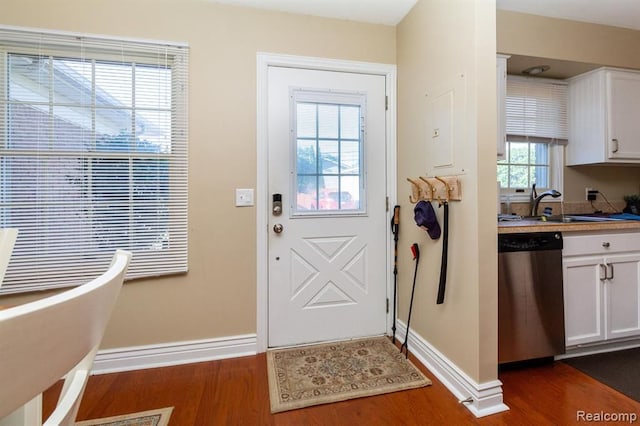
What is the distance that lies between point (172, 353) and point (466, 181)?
7.01 feet

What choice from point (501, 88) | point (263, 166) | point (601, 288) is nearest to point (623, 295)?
point (601, 288)

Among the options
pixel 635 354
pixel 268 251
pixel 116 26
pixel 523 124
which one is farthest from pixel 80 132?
pixel 635 354

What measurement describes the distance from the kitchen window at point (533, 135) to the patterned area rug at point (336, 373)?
173 centimetres

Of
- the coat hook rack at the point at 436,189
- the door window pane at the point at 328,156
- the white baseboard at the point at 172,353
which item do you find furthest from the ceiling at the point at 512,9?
the white baseboard at the point at 172,353

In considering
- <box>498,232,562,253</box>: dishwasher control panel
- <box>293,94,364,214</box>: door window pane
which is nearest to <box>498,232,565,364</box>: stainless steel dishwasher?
<box>498,232,562,253</box>: dishwasher control panel

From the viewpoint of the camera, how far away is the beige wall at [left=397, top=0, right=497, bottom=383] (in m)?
1.57

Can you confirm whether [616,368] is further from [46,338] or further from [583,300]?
[46,338]

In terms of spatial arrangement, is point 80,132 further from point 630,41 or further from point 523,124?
point 630,41

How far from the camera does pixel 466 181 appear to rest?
1645mm

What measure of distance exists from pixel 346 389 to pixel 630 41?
3.47 m

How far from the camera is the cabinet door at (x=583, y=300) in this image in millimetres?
1936

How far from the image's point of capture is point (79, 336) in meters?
0.41

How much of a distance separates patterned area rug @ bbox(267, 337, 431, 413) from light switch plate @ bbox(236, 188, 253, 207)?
1.06m

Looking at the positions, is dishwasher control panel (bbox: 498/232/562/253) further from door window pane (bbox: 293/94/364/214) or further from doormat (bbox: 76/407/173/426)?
doormat (bbox: 76/407/173/426)
